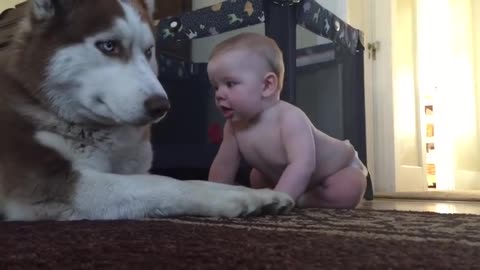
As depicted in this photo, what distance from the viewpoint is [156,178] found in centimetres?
102

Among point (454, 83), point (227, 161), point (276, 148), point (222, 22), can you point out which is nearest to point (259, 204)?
point (276, 148)

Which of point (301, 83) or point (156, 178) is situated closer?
point (156, 178)

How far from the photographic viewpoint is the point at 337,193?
1.46 meters

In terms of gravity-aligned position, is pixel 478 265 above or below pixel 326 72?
below

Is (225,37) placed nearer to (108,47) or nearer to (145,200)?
(108,47)

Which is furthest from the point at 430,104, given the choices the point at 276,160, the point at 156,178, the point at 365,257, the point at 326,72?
the point at 365,257

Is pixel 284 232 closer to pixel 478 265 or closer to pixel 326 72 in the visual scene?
pixel 478 265

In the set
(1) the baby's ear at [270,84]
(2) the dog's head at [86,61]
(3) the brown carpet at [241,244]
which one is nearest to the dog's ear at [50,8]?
(2) the dog's head at [86,61]

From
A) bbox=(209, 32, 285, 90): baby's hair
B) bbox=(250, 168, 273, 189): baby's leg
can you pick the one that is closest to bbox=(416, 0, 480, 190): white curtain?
bbox=(250, 168, 273, 189): baby's leg

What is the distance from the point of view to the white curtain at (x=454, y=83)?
15.0 feet

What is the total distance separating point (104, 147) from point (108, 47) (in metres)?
0.17

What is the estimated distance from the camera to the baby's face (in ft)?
4.52

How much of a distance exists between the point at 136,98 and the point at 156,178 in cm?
13

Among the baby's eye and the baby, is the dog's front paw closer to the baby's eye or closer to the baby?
→ the baby
